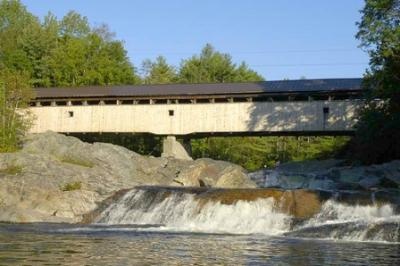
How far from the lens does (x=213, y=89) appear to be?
140 ft

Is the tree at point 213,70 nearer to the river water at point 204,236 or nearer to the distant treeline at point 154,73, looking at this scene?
the distant treeline at point 154,73

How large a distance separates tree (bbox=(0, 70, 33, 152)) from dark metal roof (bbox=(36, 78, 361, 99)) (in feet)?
10.1

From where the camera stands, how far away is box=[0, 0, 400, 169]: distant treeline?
34938 millimetres

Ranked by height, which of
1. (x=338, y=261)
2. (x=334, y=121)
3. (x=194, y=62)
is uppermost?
(x=194, y=62)

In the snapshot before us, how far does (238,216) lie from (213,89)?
1923cm

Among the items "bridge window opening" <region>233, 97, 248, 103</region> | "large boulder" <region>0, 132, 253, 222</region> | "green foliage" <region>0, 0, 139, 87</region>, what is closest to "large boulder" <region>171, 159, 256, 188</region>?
"large boulder" <region>0, 132, 253, 222</region>

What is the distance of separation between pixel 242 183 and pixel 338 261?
18270 millimetres

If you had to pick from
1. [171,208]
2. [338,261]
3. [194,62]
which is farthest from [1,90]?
[194,62]

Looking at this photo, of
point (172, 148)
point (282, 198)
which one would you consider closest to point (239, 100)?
point (172, 148)

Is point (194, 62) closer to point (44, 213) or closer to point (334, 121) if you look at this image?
point (334, 121)

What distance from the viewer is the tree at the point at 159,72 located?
80500mm

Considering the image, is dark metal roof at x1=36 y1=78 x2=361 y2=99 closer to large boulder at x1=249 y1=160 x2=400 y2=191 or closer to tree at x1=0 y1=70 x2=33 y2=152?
tree at x1=0 y1=70 x2=33 y2=152

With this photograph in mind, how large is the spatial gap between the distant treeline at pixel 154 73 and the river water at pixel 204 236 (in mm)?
12138

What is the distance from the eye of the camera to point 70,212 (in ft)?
86.0
